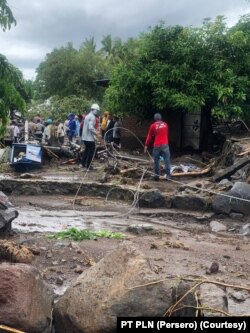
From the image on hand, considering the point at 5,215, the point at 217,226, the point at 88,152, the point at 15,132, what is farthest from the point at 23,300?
the point at 15,132

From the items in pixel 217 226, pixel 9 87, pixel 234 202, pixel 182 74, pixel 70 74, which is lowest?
pixel 217 226

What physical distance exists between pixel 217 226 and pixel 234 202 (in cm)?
93

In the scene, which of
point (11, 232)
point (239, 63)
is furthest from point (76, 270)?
point (239, 63)

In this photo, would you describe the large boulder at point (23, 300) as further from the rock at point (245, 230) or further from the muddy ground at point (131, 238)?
the rock at point (245, 230)

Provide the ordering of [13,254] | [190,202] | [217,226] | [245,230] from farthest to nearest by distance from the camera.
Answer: [190,202] < [217,226] < [245,230] < [13,254]

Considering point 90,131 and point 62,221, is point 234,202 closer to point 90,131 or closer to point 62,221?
point 62,221

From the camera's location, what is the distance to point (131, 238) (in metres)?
8.00

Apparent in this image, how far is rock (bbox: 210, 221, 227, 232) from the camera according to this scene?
9540mm

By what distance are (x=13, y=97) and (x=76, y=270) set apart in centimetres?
247

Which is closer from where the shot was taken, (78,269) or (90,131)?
(78,269)

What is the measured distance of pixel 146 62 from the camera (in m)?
18.0

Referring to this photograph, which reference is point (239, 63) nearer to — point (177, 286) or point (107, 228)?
point (107, 228)

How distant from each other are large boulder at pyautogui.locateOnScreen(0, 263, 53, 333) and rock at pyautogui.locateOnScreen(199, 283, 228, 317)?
4.26 feet

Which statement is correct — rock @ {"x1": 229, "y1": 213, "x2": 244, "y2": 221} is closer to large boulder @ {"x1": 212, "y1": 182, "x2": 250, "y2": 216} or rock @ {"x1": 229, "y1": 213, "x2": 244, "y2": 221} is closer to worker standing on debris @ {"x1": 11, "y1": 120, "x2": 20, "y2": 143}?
large boulder @ {"x1": 212, "y1": 182, "x2": 250, "y2": 216}
